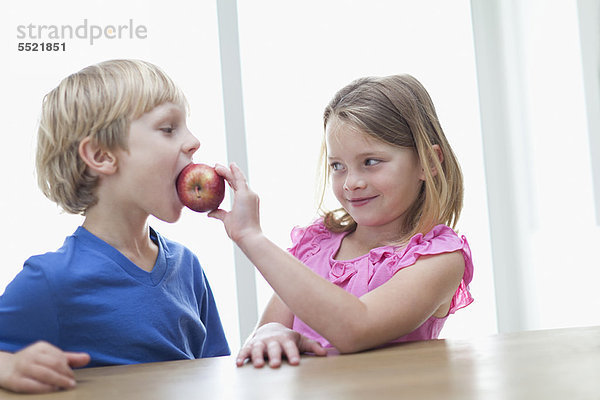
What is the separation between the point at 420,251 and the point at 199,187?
424mm

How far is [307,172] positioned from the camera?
9.62ft

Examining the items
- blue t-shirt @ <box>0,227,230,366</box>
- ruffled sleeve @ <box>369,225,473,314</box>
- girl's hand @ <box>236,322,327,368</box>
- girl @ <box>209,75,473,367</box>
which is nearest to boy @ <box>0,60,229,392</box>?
blue t-shirt @ <box>0,227,230,366</box>

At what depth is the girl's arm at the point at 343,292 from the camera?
0.99m

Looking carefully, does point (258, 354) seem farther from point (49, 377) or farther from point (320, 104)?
point (320, 104)

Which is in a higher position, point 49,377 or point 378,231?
point 378,231

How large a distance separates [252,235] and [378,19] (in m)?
2.26

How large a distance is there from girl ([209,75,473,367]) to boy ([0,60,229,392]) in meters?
0.14

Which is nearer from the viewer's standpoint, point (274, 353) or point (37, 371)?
point (37, 371)

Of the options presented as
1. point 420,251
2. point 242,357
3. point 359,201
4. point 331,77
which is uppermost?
point 331,77

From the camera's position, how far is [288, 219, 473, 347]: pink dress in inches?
47.3

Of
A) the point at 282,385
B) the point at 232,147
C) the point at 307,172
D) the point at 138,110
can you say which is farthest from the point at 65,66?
the point at 282,385

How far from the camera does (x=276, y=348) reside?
3.08 ft

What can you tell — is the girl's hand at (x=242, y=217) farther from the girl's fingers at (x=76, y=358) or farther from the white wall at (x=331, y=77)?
the white wall at (x=331, y=77)

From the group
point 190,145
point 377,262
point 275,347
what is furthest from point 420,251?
point 190,145
